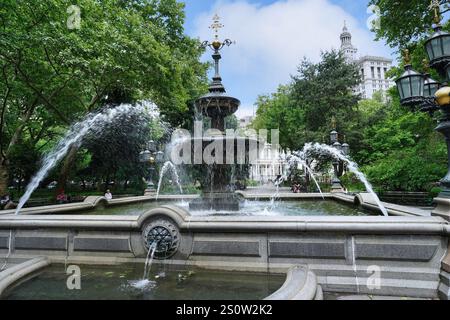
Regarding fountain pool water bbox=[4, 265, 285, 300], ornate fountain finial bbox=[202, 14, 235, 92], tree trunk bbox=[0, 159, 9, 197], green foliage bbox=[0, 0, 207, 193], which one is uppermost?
green foliage bbox=[0, 0, 207, 193]

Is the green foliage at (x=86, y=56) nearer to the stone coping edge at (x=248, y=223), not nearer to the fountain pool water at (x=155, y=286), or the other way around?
the stone coping edge at (x=248, y=223)

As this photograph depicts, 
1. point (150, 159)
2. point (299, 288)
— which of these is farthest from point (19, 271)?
point (150, 159)

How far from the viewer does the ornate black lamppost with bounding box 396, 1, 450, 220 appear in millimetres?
4797

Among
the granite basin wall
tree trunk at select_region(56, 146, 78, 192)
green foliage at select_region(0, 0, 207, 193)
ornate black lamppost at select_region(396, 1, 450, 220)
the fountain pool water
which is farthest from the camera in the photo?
tree trunk at select_region(56, 146, 78, 192)

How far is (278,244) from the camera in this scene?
4.80 metres

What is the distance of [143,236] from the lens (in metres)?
5.22

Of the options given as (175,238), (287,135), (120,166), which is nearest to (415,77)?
(175,238)

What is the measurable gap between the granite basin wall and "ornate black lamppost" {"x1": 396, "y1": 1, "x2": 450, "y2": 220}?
686 mm

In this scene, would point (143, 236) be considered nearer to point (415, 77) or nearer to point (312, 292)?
point (312, 292)

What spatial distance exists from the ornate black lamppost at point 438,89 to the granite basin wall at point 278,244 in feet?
2.25

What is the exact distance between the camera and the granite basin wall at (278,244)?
4.30 metres

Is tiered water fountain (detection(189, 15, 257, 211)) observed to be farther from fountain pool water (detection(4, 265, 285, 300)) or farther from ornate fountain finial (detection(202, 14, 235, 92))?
fountain pool water (detection(4, 265, 285, 300))

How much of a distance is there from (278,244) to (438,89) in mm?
5179

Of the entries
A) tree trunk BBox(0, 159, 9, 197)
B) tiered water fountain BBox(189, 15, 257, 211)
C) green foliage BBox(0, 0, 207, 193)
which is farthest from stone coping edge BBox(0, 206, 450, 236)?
tree trunk BBox(0, 159, 9, 197)
